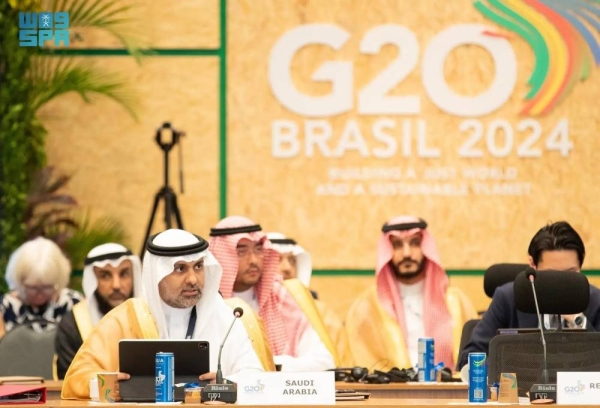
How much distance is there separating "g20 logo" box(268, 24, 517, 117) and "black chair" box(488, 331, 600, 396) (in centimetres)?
561

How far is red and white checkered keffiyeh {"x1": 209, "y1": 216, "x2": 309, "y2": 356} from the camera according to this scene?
325 inches

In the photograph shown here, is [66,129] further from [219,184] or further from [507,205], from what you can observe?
[507,205]

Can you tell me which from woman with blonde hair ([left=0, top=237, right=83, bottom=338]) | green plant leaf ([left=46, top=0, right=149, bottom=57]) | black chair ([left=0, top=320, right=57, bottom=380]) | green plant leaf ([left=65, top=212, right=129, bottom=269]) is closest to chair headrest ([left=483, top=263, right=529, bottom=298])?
black chair ([left=0, top=320, right=57, bottom=380])

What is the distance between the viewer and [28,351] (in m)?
8.28

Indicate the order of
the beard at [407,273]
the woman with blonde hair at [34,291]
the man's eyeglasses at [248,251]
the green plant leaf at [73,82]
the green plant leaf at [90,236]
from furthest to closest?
the green plant leaf at [90,236] → the green plant leaf at [73,82] → the woman with blonde hair at [34,291] → the beard at [407,273] → the man's eyeglasses at [248,251]

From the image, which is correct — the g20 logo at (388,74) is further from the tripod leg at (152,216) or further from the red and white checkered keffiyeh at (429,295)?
the red and white checkered keffiyeh at (429,295)

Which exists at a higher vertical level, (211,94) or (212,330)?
(211,94)

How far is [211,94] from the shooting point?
10.9 m

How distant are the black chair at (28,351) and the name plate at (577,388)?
4.00 meters

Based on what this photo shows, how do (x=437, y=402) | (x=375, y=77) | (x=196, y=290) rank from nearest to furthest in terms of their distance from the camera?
(x=437, y=402), (x=196, y=290), (x=375, y=77)

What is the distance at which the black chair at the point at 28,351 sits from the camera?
26.7 feet

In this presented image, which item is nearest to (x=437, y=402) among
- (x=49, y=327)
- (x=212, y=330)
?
(x=212, y=330)

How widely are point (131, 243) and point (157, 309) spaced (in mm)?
4559

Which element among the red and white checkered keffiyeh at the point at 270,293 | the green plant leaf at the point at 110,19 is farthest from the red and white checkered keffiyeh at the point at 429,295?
the green plant leaf at the point at 110,19
